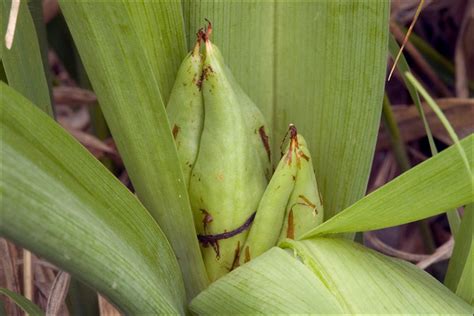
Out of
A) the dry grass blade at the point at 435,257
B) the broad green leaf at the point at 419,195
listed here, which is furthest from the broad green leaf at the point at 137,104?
the dry grass blade at the point at 435,257

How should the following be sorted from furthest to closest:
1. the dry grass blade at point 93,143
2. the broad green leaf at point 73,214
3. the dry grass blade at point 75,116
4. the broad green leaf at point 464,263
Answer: the dry grass blade at point 75,116, the dry grass blade at point 93,143, the broad green leaf at point 464,263, the broad green leaf at point 73,214

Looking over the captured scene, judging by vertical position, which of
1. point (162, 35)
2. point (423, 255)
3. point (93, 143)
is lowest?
point (423, 255)

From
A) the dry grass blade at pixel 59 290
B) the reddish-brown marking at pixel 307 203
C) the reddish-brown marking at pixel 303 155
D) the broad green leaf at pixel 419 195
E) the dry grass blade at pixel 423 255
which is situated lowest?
the dry grass blade at pixel 423 255

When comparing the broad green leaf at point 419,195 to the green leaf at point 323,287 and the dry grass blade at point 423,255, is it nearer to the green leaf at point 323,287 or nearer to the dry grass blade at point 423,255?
the green leaf at point 323,287

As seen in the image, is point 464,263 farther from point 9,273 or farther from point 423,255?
point 9,273

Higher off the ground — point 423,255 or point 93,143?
point 93,143

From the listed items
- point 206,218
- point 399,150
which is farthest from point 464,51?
point 206,218
